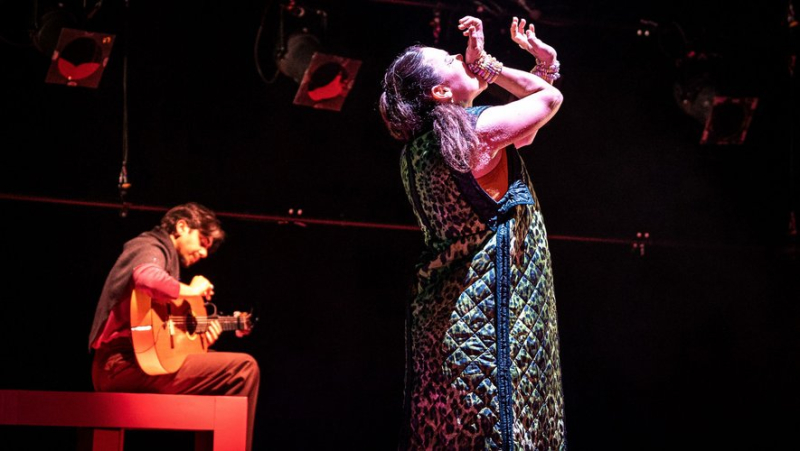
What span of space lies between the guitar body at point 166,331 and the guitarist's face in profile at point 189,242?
0.20 meters

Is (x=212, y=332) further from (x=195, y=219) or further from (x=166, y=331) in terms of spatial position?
(x=195, y=219)

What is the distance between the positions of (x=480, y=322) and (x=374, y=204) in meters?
2.57

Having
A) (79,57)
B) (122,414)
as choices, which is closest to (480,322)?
(122,414)

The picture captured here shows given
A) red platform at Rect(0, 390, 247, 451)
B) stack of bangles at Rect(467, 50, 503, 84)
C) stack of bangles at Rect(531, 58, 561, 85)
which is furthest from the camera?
red platform at Rect(0, 390, 247, 451)

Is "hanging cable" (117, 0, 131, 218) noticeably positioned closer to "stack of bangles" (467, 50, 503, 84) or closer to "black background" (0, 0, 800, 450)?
"black background" (0, 0, 800, 450)

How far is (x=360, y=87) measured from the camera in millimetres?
4438

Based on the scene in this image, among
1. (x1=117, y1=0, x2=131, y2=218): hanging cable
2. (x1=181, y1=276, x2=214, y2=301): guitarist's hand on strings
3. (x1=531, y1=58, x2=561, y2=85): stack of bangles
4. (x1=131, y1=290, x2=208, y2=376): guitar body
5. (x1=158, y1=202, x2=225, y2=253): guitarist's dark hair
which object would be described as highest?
(x1=117, y1=0, x2=131, y2=218): hanging cable

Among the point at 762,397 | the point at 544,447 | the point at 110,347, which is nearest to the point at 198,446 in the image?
the point at 110,347

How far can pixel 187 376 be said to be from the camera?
12.5ft

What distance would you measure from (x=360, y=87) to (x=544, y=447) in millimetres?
2807

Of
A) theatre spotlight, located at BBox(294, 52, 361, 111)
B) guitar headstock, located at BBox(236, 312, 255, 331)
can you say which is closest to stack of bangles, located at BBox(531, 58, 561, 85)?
theatre spotlight, located at BBox(294, 52, 361, 111)

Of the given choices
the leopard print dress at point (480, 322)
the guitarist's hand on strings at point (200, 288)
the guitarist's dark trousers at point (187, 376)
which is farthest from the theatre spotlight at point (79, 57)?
the leopard print dress at point (480, 322)

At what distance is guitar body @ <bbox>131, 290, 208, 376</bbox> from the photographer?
146 inches

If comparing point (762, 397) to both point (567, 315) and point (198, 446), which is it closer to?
point (567, 315)
